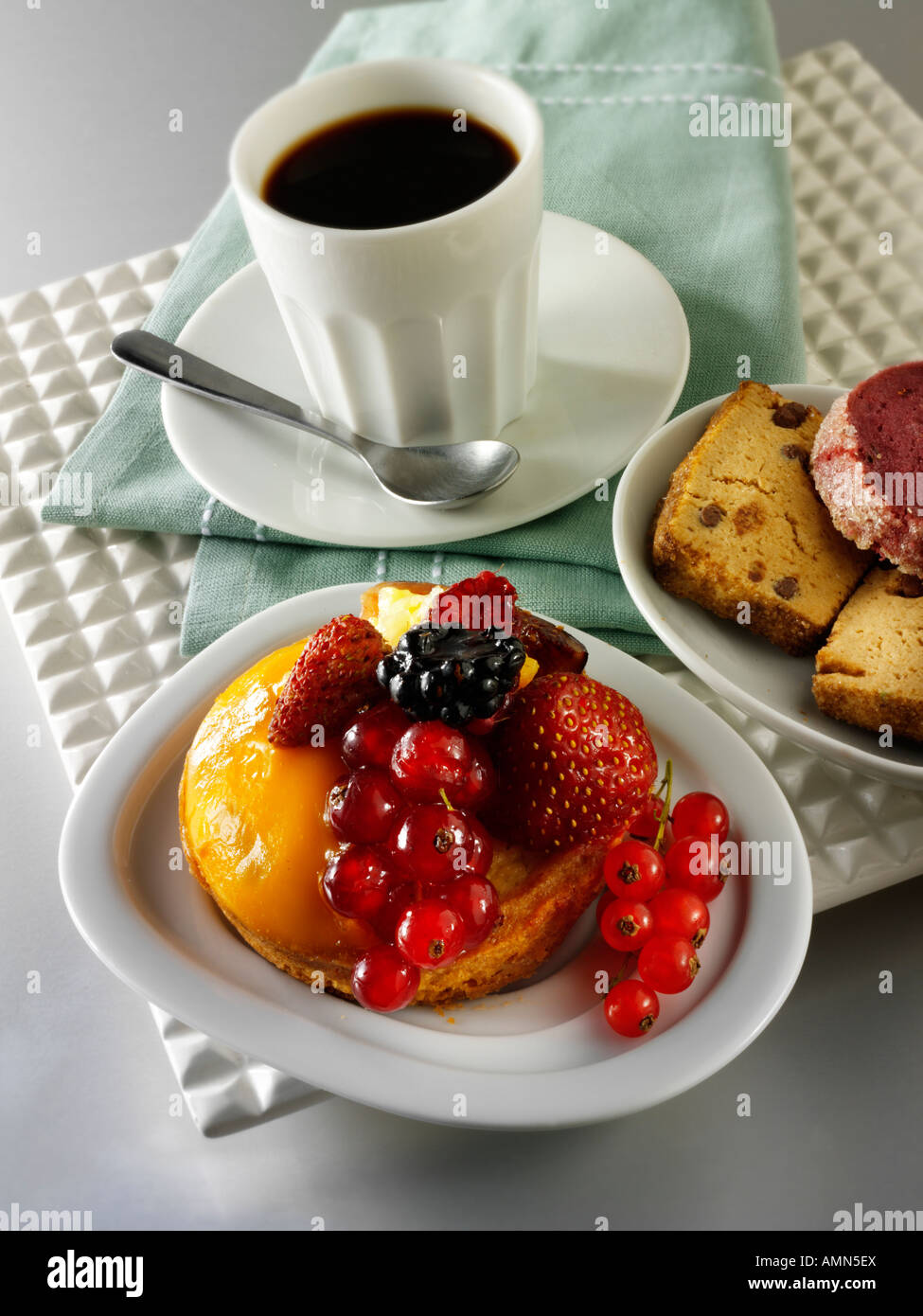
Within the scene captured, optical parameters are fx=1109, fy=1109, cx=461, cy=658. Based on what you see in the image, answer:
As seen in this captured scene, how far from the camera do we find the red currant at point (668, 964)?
33.7 inches

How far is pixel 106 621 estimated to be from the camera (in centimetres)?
129

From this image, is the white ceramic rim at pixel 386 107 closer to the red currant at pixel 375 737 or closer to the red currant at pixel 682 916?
the red currant at pixel 375 737

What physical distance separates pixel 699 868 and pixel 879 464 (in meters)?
0.47

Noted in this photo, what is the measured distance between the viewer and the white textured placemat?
1.04 meters

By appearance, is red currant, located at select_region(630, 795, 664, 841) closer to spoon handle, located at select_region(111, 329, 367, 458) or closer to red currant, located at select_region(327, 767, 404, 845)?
red currant, located at select_region(327, 767, 404, 845)

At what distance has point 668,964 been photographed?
855mm

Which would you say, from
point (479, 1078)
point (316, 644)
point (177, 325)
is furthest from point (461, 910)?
point (177, 325)

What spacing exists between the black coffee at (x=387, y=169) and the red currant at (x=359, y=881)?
2.21 ft

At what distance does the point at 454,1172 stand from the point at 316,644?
0.49 meters

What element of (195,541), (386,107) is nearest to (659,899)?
(195,541)

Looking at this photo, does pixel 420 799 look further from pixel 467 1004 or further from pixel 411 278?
pixel 411 278

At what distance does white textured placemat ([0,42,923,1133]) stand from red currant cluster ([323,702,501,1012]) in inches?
6.7

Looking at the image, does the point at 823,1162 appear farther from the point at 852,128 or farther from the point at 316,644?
the point at 852,128

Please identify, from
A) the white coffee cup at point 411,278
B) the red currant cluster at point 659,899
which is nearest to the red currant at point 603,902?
the red currant cluster at point 659,899
